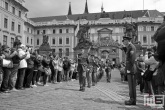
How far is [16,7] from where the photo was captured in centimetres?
4253

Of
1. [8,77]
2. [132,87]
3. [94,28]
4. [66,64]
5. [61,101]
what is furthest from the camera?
[94,28]

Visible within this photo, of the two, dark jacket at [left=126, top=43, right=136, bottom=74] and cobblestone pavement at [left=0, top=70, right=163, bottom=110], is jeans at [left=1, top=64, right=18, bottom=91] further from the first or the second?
dark jacket at [left=126, top=43, right=136, bottom=74]

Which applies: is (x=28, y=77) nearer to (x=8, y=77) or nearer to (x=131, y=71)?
(x=8, y=77)

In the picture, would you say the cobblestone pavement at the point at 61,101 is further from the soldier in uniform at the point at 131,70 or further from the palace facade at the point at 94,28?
the palace facade at the point at 94,28

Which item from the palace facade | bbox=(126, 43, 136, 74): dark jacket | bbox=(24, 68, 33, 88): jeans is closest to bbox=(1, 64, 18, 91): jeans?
bbox=(24, 68, 33, 88): jeans

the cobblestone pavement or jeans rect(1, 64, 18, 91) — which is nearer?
the cobblestone pavement

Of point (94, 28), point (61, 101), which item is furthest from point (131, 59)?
point (94, 28)

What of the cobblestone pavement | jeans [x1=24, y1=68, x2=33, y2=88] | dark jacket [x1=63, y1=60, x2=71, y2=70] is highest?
dark jacket [x1=63, y1=60, x2=71, y2=70]

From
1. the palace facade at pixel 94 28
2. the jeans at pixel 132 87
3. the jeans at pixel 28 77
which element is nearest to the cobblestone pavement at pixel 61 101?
the jeans at pixel 132 87

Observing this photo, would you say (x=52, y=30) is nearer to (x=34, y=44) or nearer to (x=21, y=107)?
(x=34, y=44)

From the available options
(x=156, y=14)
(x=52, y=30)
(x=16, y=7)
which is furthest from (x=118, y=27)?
(x=16, y=7)

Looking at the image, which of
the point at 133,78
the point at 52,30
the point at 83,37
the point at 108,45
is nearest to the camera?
the point at 133,78

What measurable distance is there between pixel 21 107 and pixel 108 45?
187 ft

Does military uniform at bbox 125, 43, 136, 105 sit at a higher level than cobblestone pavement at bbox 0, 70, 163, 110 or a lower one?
higher
